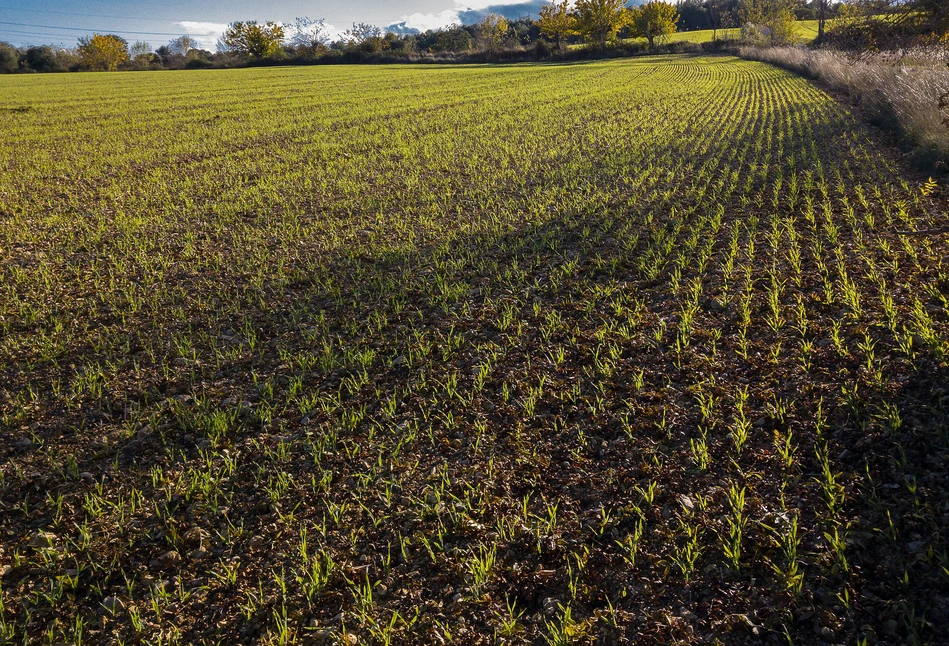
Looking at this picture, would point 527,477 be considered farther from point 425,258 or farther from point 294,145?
point 294,145

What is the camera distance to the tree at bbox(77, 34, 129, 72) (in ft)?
273

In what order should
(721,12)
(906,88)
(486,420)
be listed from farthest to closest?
(721,12) < (906,88) < (486,420)

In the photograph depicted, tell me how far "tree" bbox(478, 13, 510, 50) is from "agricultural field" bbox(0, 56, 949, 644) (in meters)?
97.4

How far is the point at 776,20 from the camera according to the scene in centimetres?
6781

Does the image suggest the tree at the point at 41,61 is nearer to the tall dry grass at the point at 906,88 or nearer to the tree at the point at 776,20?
the tall dry grass at the point at 906,88

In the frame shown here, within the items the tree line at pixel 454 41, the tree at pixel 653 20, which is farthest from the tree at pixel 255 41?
the tree at pixel 653 20

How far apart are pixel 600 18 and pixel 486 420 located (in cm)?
8547

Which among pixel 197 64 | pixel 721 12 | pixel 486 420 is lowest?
pixel 486 420

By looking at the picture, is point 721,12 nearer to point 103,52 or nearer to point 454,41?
point 454,41

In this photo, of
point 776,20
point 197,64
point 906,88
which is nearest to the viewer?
point 906,88

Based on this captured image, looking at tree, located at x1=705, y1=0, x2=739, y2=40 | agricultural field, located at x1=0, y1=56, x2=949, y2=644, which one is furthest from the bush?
tree, located at x1=705, y1=0, x2=739, y2=40

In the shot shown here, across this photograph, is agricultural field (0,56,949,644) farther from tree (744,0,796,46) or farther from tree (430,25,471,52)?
tree (430,25,471,52)

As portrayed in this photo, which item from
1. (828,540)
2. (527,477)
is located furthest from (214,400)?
(828,540)

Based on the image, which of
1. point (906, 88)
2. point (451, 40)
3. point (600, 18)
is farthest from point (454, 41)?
point (906, 88)
